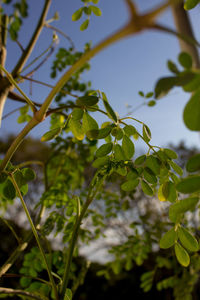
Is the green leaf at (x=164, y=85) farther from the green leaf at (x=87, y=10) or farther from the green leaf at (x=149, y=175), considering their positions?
the green leaf at (x=87, y=10)

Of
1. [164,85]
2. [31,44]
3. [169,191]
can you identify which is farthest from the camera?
[31,44]

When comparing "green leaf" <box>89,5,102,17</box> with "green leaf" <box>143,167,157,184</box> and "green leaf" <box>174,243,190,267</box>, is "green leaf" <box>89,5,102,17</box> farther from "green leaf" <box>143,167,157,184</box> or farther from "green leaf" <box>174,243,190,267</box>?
"green leaf" <box>174,243,190,267</box>

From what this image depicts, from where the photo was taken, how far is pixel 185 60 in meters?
0.38

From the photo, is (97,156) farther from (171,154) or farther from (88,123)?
(171,154)

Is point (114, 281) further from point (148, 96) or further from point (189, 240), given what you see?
point (189, 240)

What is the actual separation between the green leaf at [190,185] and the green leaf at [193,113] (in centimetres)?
13

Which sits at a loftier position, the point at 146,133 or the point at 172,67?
the point at 172,67

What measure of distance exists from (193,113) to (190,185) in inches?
6.3

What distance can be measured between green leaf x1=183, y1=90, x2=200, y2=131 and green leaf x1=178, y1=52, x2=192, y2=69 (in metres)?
0.05

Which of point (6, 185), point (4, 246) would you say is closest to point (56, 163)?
point (6, 185)

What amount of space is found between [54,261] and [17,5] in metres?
1.70

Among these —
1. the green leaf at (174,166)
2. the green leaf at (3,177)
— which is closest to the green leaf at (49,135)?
the green leaf at (3,177)

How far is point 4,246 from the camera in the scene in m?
5.14

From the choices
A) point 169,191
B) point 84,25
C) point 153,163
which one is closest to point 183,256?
point 169,191
